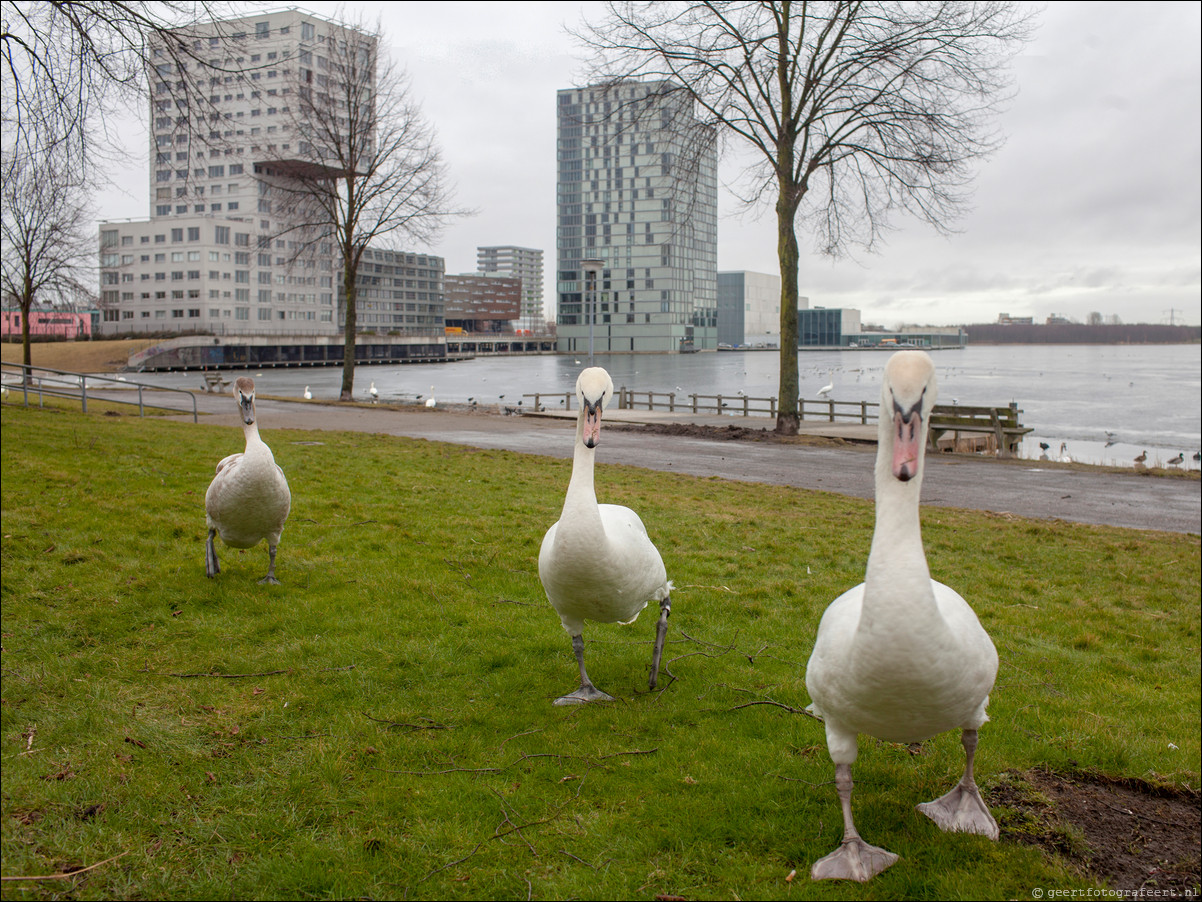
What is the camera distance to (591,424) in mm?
4664

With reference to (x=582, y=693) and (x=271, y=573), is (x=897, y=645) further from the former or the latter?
(x=271, y=573)

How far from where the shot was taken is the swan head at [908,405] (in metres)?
2.94

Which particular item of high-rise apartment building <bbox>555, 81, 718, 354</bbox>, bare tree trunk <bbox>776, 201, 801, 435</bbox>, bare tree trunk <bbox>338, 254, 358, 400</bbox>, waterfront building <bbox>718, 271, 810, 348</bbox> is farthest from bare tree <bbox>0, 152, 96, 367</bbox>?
waterfront building <bbox>718, 271, 810, 348</bbox>

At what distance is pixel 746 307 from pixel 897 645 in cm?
19235

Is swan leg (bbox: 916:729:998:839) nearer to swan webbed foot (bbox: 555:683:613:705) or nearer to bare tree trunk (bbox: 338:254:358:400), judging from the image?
swan webbed foot (bbox: 555:683:613:705)

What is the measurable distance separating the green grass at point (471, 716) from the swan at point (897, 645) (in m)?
0.63

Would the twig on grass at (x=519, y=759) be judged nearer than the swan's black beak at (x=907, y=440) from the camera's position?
No

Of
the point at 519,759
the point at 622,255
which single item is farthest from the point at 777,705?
the point at 622,255

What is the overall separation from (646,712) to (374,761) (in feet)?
5.27

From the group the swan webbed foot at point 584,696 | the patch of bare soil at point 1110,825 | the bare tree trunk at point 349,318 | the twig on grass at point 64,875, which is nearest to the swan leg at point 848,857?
the patch of bare soil at point 1110,825

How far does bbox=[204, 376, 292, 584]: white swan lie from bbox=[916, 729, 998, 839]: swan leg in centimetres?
531

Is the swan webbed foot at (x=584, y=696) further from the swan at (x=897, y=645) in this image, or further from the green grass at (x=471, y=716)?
the swan at (x=897, y=645)

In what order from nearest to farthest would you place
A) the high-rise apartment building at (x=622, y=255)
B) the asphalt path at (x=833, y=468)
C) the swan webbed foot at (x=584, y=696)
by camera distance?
the swan webbed foot at (x=584, y=696) < the asphalt path at (x=833, y=468) < the high-rise apartment building at (x=622, y=255)

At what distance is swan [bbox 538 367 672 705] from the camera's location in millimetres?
4656
